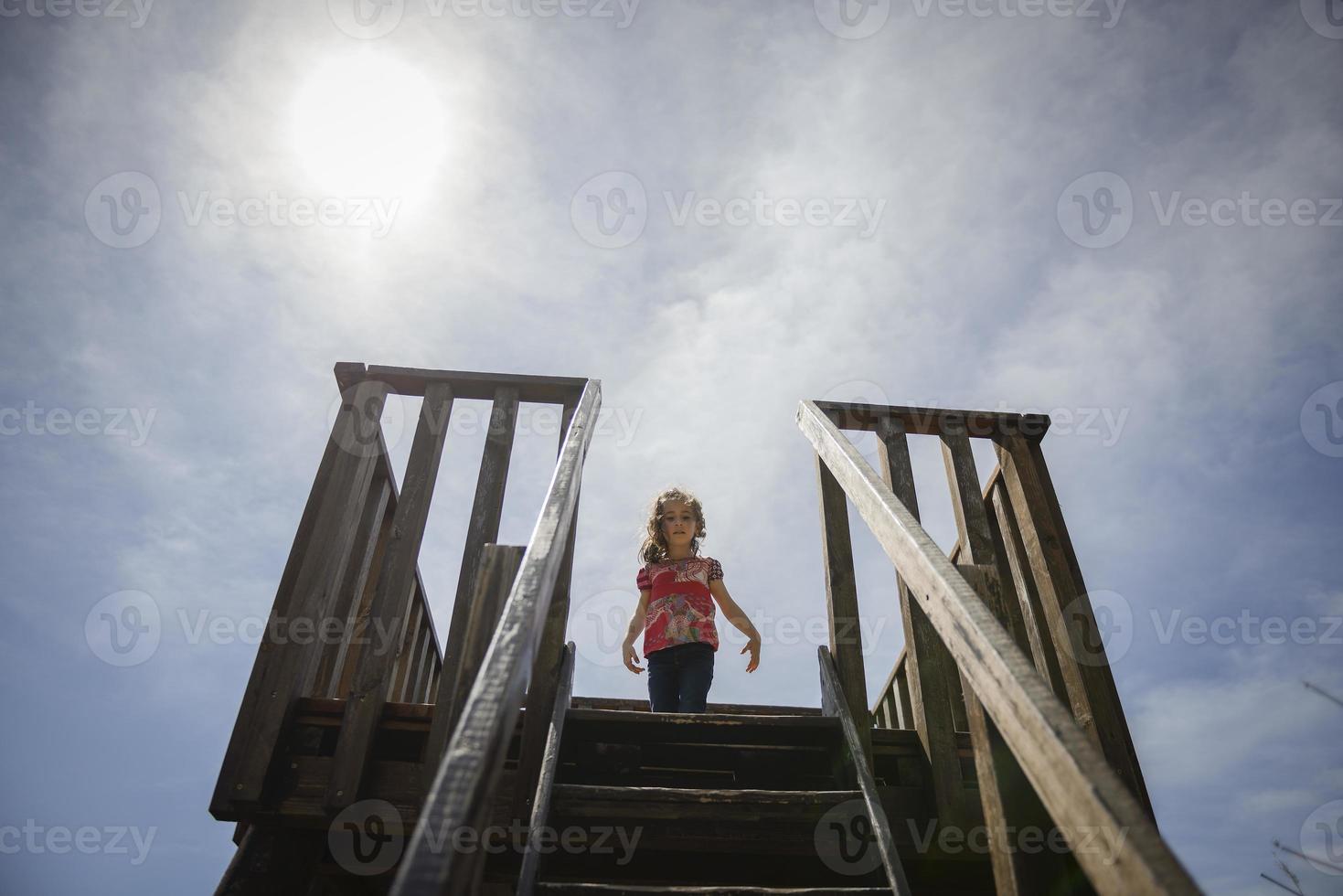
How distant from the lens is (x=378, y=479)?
11.2 feet

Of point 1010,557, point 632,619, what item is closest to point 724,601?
point 632,619

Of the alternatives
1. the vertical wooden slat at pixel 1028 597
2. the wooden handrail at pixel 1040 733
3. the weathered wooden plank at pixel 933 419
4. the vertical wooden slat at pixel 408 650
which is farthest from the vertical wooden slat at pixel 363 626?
the vertical wooden slat at pixel 1028 597

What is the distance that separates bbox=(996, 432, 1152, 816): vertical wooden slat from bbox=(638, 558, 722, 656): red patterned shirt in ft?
4.80

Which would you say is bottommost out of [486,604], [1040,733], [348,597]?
[1040,733]

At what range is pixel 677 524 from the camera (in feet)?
12.7

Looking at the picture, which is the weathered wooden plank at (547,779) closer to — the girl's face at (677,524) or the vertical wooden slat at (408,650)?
the girl's face at (677,524)

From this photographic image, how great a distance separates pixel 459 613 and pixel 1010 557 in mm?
2394

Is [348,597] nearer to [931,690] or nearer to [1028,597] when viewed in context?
[931,690]

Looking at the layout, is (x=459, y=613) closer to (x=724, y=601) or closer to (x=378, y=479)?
(x=378, y=479)

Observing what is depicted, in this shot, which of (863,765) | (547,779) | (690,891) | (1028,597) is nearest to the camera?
(690,891)

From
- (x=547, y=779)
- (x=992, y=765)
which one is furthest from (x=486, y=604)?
(x=992, y=765)

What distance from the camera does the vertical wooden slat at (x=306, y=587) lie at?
2.25m

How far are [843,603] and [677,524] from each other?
1.11 metres

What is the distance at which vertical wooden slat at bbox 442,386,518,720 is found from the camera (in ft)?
8.23
